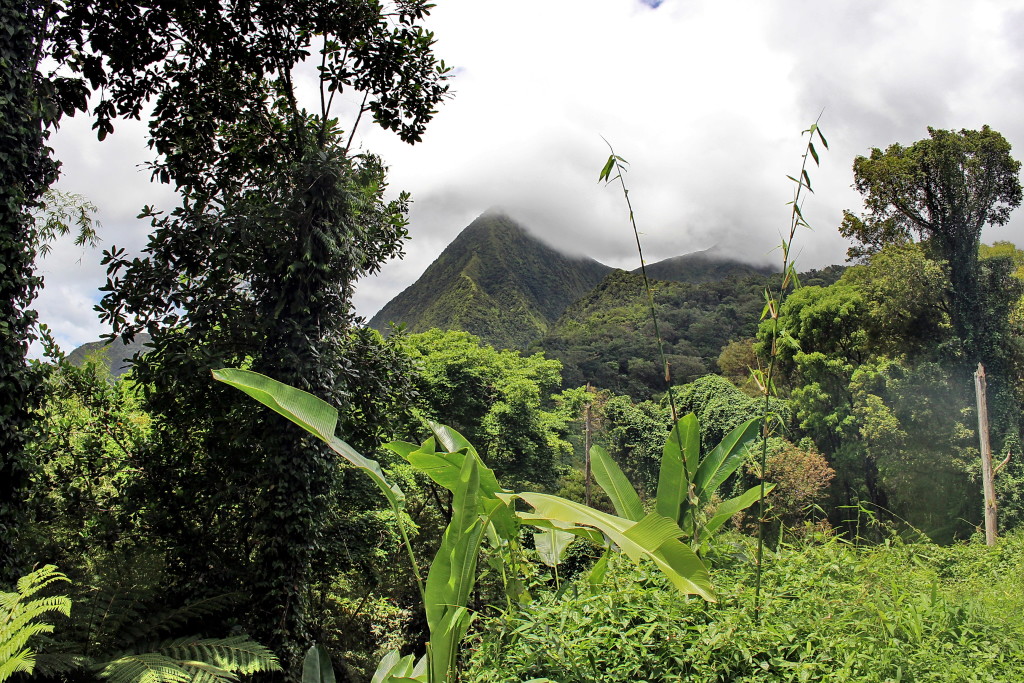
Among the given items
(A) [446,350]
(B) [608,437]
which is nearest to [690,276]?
(B) [608,437]

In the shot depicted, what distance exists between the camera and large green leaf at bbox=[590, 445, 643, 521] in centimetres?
244

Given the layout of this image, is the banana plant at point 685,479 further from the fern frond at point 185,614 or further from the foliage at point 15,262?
the foliage at point 15,262

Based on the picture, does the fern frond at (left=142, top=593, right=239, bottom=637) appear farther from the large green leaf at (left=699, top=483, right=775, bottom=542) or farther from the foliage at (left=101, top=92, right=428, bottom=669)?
the large green leaf at (left=699, top=483, right=775, bottom=542)

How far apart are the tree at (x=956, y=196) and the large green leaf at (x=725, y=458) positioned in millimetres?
13265

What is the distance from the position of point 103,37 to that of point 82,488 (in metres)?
3.69

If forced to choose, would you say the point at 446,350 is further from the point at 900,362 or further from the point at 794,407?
the point at 900,362

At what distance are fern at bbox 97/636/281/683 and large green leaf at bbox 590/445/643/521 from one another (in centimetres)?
227

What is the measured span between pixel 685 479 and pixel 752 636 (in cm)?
57

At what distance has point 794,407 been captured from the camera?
16.5 metres

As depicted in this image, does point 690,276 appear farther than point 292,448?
Yes

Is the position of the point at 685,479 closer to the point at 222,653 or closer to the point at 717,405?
the point at 222,653

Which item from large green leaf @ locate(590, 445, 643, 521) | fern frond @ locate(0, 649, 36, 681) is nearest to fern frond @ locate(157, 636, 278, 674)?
fern frond @ locate(0, 649, 36, 681)

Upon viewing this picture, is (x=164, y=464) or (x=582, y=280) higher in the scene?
(x=582, y=280)

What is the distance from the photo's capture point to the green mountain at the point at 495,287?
41.6 m
